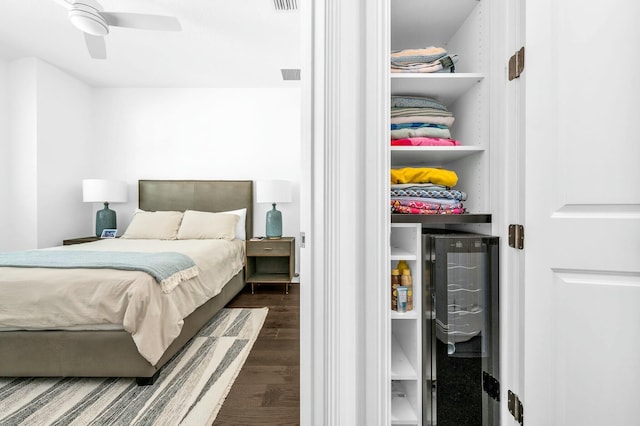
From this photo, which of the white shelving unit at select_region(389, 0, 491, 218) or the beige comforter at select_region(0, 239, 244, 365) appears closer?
the white shelving unit at select_region(389, 0, 491, 218)

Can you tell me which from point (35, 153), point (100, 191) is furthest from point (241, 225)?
point (35, 153)

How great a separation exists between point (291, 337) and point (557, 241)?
1.97 metres

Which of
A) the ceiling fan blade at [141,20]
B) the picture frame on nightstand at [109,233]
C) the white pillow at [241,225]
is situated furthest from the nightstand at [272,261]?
the ceiling fan blade at [141,20]

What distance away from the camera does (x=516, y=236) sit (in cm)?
121

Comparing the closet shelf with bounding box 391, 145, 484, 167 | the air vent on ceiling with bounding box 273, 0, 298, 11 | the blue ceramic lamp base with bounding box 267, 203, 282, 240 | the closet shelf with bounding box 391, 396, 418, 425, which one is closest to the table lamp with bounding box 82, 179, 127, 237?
the blue ceramic lamp base with bounding box 267, 203, 282, 240

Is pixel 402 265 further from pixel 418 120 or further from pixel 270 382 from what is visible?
pixel 270 382

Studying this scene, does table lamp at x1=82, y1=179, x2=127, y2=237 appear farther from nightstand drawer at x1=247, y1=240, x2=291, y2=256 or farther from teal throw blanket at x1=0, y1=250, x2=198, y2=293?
nightstand drawer at x1=247, y1=240, x2=291, y2=256

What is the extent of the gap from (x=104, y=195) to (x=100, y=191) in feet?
0.21

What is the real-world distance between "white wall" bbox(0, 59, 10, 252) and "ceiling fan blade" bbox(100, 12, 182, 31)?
2321 millimetres

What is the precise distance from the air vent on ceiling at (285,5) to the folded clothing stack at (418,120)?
5.43 feet

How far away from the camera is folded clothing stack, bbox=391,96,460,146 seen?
1.42 meters

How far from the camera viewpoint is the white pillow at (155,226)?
3.66 metres

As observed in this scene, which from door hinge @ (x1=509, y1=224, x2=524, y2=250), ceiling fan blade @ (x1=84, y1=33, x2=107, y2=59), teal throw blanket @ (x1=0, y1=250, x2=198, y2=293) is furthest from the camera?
ceiling fan blade @ (x1=84, y1=33, x2=107, y2=59)

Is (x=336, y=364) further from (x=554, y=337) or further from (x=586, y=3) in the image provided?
(x=586, y=3)
